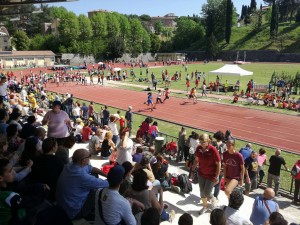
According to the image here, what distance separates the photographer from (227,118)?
67.8 feet

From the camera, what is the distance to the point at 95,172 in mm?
4930

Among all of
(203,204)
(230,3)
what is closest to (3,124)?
(203,204)

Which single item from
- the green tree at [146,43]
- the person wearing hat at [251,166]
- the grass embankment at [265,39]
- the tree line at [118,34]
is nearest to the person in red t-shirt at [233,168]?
the person wearing hat at [251,166]

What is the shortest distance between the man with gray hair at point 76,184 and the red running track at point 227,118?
1282cm

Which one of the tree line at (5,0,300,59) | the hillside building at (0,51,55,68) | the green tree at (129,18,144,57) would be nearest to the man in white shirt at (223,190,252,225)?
the hillside building at (0,51,55,68)

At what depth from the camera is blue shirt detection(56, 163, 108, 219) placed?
4.22 metres

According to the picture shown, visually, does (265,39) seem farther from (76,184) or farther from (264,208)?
(76,184)

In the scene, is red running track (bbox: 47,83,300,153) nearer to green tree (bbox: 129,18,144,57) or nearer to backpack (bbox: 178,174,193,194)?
backpack (bbox: 178,174,193,194)

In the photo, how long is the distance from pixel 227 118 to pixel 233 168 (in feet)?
47.1

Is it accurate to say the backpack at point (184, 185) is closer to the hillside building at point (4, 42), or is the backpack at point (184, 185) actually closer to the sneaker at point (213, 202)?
the sneaker at point (213, 202)

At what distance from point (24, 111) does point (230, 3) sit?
292 feet

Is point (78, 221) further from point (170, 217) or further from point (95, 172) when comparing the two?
point (170, 217)

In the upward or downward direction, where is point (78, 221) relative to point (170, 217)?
upward

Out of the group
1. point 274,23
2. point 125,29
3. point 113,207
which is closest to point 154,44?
point 125,29
